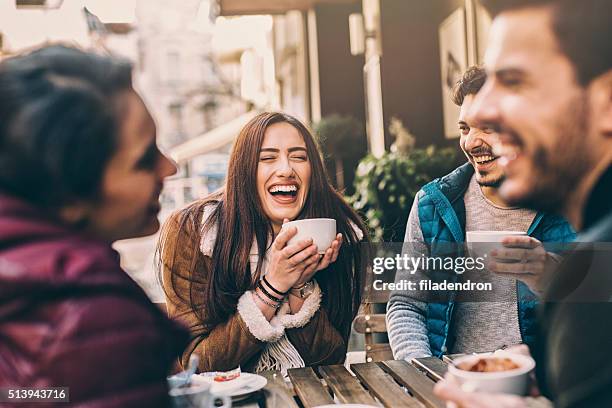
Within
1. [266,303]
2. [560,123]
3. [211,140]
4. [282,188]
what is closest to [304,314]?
[266,303]

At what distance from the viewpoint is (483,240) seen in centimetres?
202

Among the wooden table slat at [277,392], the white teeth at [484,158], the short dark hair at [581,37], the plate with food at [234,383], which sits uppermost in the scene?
the short dark hair at [581,37]

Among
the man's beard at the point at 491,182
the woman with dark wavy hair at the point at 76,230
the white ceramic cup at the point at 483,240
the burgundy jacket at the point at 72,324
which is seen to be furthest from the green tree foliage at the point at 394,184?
the burgundy jacket at the point at 72,324

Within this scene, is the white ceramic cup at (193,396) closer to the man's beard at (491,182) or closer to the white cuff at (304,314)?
the white cuff at (304,314)

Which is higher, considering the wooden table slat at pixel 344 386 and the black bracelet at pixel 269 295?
the black bracelet at pixel 269 295

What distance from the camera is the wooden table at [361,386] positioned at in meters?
1.51

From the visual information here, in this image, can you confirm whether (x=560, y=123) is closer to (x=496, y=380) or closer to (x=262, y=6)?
(x=496, y=380)

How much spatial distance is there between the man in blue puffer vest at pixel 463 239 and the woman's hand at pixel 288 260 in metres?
0.41

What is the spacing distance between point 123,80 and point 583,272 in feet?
3.97

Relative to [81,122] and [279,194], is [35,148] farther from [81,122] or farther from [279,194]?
[279,194]

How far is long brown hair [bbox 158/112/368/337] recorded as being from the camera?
2.02 meters

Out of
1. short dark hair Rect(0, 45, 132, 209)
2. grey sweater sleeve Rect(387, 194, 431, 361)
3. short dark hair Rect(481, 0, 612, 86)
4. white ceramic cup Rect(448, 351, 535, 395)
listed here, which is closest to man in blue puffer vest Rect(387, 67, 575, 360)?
grey sweater sleeve Rect(387, 194, 431, 361)

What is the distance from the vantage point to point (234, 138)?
2105mm

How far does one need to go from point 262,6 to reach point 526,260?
1247mm
